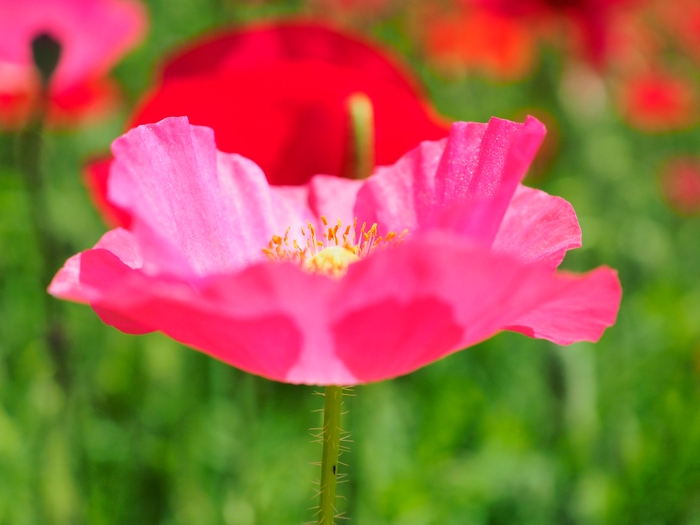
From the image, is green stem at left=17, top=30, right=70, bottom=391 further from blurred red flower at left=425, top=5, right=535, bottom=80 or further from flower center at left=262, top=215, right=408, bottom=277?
blurred red flower at left=425, top=5, right=535, bottom=80

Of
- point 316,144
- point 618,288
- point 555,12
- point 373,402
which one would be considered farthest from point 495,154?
point 555,12

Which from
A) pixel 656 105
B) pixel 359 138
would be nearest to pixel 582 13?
pixel 656 105

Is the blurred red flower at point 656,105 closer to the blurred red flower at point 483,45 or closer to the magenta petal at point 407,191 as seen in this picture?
the blurred red flower at point 483,45

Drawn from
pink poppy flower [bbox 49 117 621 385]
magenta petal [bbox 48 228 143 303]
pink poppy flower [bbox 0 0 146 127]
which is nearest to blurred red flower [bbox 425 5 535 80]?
pink poppy flower [bbox 0 0 146 127]

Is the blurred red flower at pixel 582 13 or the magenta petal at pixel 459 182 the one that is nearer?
the magenta petal at pixel 459 182

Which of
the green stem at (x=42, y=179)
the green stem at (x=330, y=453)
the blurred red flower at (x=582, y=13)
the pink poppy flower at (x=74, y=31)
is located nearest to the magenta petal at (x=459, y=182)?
the green stem at (x=330, y=453)

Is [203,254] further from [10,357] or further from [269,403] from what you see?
[10,357]
